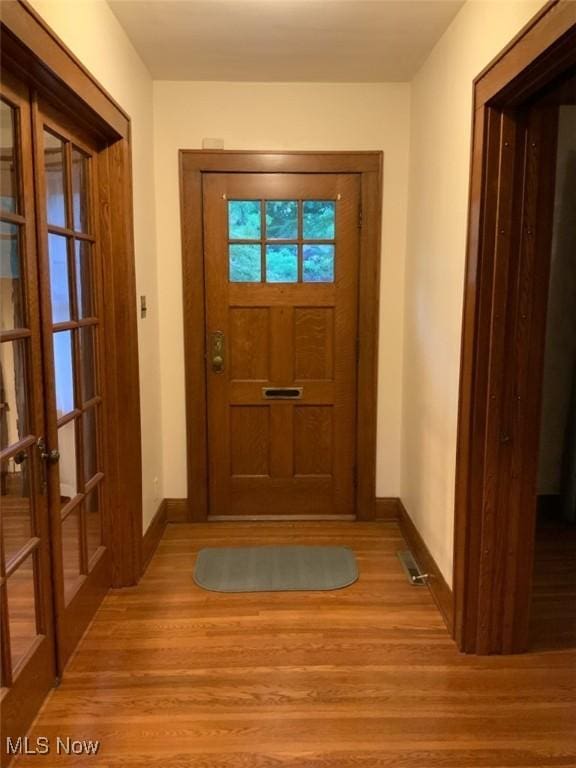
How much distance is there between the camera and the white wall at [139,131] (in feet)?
6.38

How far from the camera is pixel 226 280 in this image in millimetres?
3295

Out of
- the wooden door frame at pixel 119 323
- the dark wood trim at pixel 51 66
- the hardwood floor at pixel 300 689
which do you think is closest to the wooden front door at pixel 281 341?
the wooden door frame at pixel 119 323

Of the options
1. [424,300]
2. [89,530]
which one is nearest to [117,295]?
[89,530]

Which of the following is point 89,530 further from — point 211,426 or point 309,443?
point 309,443

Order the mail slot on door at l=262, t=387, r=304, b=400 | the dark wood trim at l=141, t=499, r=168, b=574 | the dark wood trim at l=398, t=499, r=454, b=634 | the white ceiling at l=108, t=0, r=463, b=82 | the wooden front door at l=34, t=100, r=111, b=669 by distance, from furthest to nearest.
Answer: the mail slot on door at l=262, t=387, r=304, b=400 < the dark wood trim at l=141, t=499, r=168, b=574 < the dark wood trim at l=398, t=499, r=454, b=634 < the white ceiling at l=108, t=0, r=463, b=82 < the wooden front door at l=34, t=100, r=111, b=669

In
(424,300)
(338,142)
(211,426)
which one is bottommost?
(211,426)

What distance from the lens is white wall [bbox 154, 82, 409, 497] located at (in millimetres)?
3145

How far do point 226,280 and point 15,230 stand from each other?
164 cm

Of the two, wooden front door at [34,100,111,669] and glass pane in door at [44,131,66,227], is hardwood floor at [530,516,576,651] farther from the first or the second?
glass pane in door at [44,131,66,227]

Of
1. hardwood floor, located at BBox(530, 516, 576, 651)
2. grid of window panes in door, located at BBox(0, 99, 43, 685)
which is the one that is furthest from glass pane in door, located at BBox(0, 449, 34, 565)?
hardwood floor, located at BBox(530, 516, 576, 651)

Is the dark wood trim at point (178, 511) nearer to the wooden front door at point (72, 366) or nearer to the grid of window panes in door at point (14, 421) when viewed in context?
the wooden front door at point (72, 366)

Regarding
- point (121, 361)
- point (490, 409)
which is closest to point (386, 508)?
point (490, 409)

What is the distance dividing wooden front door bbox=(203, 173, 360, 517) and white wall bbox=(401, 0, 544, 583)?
1.28 ft

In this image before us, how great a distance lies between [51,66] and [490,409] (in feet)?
5.93
